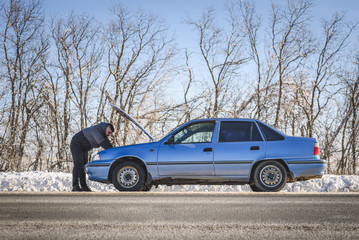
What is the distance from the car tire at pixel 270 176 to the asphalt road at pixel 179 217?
872mm

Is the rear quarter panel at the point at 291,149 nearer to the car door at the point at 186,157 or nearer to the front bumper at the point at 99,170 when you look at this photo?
the car door at the point at 186,157

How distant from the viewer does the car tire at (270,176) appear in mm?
8070

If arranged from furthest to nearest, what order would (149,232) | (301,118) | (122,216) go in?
1. (301,118)
2. (122,216)
3. (149,232)

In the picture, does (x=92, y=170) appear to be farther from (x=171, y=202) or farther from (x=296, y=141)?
(x=296, y=141)

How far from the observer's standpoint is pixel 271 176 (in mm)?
8109

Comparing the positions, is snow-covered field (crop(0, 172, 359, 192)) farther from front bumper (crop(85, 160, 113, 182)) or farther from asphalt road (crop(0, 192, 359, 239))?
asphalt road (crop(0, 192, 359, 239))

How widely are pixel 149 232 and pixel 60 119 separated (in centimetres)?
2026

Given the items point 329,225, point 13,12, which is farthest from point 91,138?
point 13,12

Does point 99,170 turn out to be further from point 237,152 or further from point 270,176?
point 270,176

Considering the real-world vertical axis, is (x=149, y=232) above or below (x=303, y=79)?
below

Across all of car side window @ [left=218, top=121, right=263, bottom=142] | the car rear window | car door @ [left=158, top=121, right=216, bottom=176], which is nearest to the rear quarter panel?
the car rear window

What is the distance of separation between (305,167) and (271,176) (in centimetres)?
74

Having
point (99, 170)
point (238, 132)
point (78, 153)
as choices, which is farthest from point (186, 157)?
point (78, 153)

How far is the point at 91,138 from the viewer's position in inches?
361
